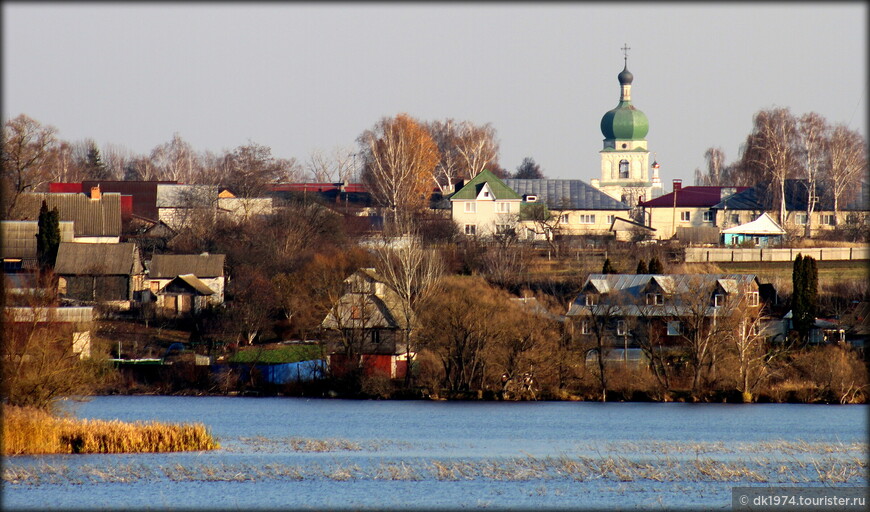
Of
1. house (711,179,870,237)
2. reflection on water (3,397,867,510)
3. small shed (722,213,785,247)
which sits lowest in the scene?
reflection on water (3,397,867,510)

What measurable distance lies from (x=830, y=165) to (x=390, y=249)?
3092 cm

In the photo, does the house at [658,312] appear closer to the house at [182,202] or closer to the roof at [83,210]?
the roof at [83,210]

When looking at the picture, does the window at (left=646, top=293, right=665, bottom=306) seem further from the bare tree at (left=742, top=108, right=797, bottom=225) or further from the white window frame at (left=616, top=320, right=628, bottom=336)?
the bare tree at (left=742, top=108, right=797, bottom=225)

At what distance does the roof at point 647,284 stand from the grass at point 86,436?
1931 centimetres

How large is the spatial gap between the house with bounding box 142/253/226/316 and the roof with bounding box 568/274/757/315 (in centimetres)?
1539

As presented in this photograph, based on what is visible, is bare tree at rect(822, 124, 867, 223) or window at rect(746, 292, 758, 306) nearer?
window at rect(746, 292, 758, 306)

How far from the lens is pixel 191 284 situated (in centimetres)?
5319

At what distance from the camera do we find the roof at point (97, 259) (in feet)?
180

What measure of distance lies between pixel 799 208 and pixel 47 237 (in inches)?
1642

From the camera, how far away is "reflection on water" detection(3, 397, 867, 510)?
22578 millimetres

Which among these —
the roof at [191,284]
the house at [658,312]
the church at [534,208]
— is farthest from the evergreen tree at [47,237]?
the house at [658,312]

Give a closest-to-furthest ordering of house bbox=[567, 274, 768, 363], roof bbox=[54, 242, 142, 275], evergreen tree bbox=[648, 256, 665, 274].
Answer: house bbox=[567, 274, 768, 363], evergreen tree bbox=[648, 256, 665, 274], roof bbox=[54, 242, 142, 275]

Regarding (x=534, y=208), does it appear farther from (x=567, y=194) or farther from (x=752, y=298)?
(x=752, y=298)

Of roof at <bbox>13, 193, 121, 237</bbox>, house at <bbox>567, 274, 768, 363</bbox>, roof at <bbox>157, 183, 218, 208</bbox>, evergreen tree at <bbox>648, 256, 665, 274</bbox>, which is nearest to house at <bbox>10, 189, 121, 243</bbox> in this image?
roof at <bbox>13, 193, 121, 237</bbox>
